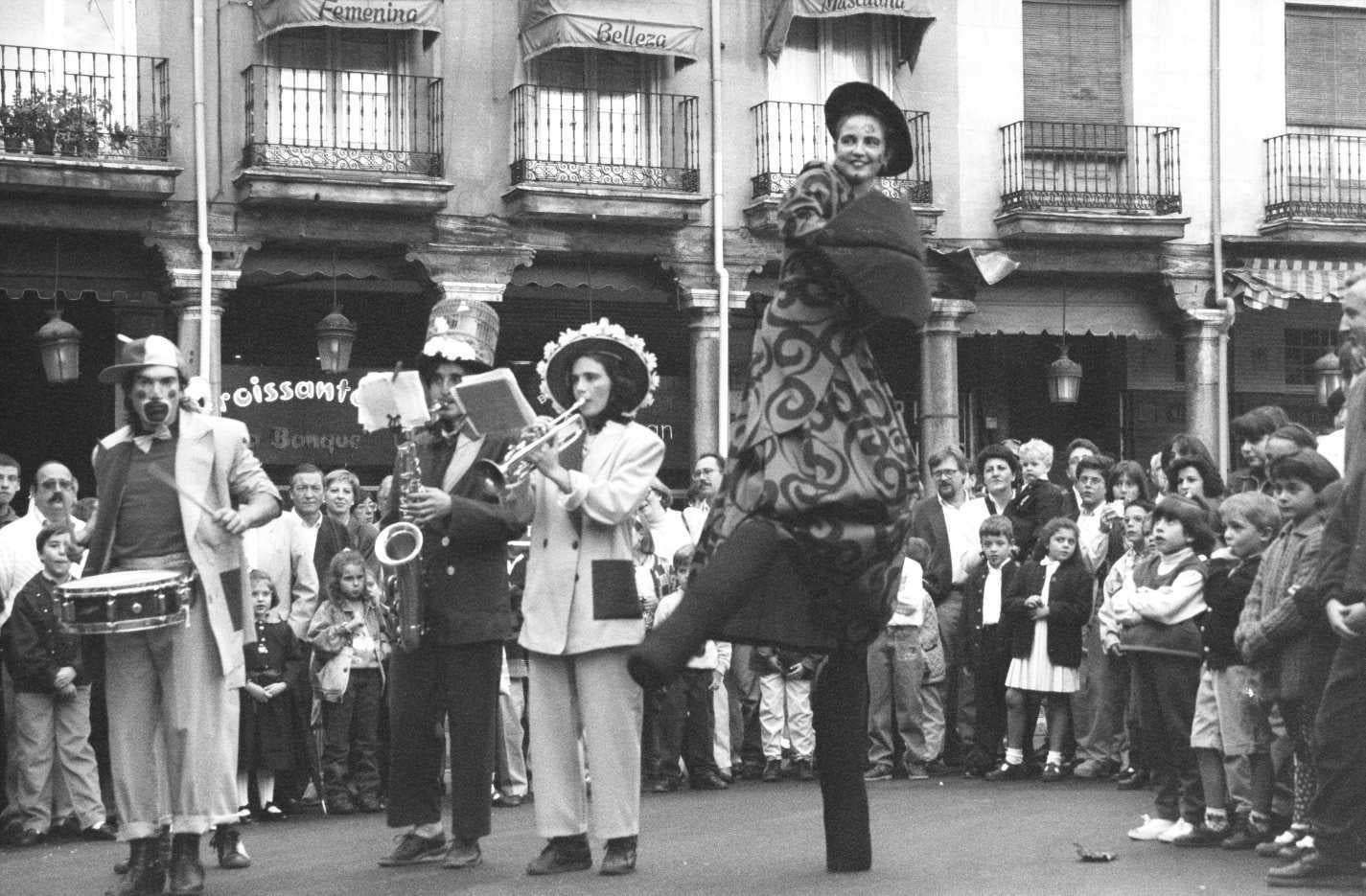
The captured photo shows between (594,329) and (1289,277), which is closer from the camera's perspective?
(594,329)

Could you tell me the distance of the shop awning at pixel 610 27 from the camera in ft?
75.6

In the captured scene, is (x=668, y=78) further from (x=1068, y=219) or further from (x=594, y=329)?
(x=594, y=329)

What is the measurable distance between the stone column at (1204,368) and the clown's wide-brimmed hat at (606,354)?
59.5ft

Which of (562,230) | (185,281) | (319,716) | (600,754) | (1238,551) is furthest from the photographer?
(562,230)

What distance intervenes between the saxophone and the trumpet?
0.32 metres

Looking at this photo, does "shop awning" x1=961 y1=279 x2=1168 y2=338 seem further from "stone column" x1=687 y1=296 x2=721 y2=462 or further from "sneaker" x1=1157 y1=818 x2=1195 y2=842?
"sneaker" x1=1157 y1=818 x2=1195 y2=842

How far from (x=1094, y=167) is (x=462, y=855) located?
1848 cm

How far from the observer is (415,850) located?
30.3 ft

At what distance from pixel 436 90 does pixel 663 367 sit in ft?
15.1

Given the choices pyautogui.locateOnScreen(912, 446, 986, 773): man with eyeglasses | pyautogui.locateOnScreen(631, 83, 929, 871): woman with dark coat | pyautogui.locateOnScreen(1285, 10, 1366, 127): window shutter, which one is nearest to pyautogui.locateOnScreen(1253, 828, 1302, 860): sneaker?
pyautogui.locateOnScreen(631, 83, 929, 871): woman with dark coat

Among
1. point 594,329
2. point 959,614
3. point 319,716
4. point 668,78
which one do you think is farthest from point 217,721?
point 668,78

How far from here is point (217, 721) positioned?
8.79 metres

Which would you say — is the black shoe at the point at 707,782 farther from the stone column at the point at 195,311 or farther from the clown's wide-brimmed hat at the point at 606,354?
the stone column at the point at 195,311

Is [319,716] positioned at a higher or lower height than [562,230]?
lower
